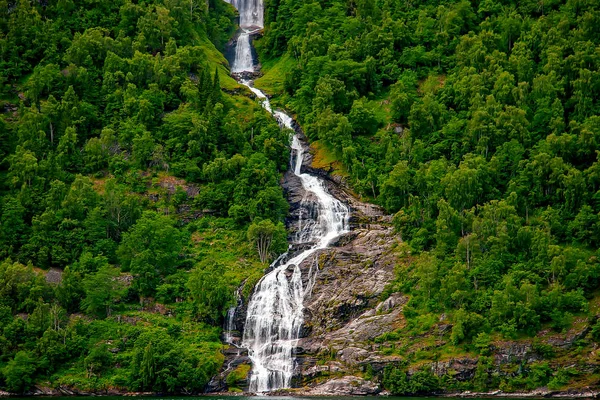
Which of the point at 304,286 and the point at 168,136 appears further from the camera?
the point at 168,136

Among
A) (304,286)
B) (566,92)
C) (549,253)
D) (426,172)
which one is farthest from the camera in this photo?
(566,92)

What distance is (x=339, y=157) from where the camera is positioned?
155 m

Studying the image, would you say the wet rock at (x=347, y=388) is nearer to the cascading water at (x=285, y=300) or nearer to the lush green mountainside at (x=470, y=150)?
the lush green mountainside at (x=470, y=150)

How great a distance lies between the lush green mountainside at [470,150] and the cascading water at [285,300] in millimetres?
6734

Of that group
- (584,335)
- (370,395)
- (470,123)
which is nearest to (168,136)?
(470,123)

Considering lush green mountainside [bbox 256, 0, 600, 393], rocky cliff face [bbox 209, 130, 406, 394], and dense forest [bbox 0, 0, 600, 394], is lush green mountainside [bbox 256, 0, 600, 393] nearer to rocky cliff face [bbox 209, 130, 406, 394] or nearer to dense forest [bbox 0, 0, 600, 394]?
dense forest [bbox 0, 0, 600, 394]

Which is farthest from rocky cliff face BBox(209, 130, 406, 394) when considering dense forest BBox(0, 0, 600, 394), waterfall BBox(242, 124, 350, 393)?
dense forest BBox(0, 0, 600, 394)

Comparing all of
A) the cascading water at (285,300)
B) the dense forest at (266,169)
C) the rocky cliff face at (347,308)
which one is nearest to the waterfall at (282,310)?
the cascading water at (285,300)

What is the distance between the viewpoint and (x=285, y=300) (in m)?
127

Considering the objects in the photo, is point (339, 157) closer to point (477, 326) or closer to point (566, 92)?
point (566, 92)

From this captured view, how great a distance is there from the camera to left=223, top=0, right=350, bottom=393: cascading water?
118 metres

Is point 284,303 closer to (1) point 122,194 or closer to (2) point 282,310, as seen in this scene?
(2) point 282,310

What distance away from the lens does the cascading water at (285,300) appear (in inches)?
4628

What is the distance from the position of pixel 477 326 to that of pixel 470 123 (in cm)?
4251
